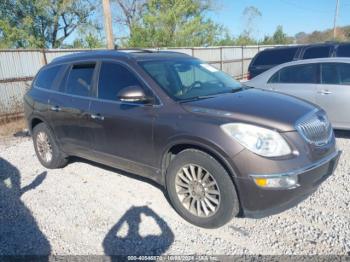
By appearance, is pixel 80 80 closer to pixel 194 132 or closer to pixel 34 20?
pixel 194 132

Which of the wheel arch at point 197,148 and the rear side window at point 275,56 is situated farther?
the rear side window at point 275,56

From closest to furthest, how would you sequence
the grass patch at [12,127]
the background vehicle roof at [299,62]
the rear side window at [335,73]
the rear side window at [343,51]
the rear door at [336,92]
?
the rear door at [336,92]
the rear side window at [335,73]
the background vehicle roof at [299,62]
the grass patch at [12,127]
the rear side window at [343,51]

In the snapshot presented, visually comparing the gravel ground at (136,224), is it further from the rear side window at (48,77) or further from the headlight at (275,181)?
the rear side window at (48,77)

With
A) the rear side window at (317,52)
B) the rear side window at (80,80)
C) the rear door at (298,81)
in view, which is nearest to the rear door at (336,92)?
the rear door at (298,81)

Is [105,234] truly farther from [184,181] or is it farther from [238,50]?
[238,50]

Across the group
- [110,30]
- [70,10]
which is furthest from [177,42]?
[110,30]

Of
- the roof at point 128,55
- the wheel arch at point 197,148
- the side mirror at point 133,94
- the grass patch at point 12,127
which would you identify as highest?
the roof at point 128,55

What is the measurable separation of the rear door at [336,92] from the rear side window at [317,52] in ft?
11.1

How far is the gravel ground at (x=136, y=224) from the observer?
9.91 feet

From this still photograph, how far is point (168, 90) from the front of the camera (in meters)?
3.62

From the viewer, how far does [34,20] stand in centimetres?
2209

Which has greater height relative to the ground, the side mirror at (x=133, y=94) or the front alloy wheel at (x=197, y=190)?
the side mirror at (x=133, y=94)

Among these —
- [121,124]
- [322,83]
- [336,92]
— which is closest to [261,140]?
[121,124]

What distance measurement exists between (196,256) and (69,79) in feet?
10.4
